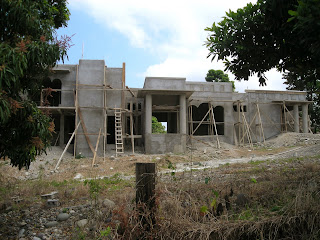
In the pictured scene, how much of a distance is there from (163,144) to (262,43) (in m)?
11.3

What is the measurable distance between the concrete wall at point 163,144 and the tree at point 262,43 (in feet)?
33.4

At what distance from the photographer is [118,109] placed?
1770 cm

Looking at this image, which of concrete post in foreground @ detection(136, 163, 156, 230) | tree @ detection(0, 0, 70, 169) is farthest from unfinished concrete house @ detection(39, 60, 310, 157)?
concrete post in foreground @ detection(136, 163, 156, 230)

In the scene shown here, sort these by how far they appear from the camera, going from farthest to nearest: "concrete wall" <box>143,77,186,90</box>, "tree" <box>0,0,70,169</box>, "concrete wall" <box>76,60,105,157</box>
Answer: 1. "concrete wall" <box>143,77,186,90</box>
2. "concrete wall" <box>76,60,105,157</box>
3. "tree" <box>0,0,70,169</box>

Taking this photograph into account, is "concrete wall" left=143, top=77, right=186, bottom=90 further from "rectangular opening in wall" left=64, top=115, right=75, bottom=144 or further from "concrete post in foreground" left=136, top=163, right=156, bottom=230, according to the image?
"concrete post in foreground" left=136, top=163, right=156, bottom=230

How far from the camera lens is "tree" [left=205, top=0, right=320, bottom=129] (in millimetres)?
6102

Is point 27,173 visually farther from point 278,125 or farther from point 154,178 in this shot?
point 278,125

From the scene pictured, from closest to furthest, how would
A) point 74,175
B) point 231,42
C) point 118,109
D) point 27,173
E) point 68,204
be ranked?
point 68,204
point 231,42
point 74,175
point 27,173
point 118,109

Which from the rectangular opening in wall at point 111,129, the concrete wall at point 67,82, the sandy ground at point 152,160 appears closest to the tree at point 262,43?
the sandy ground at point 152,160

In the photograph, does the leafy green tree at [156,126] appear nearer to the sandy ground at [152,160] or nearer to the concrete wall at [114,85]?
the sandy ground at [152,160]

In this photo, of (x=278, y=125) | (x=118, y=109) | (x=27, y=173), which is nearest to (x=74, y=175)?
(x=27, y=173)

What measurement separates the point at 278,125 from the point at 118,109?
13.7 meters

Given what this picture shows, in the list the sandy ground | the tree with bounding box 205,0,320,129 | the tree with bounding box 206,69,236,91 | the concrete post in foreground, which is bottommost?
the sandy ground

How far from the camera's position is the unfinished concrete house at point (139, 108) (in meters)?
17.4
